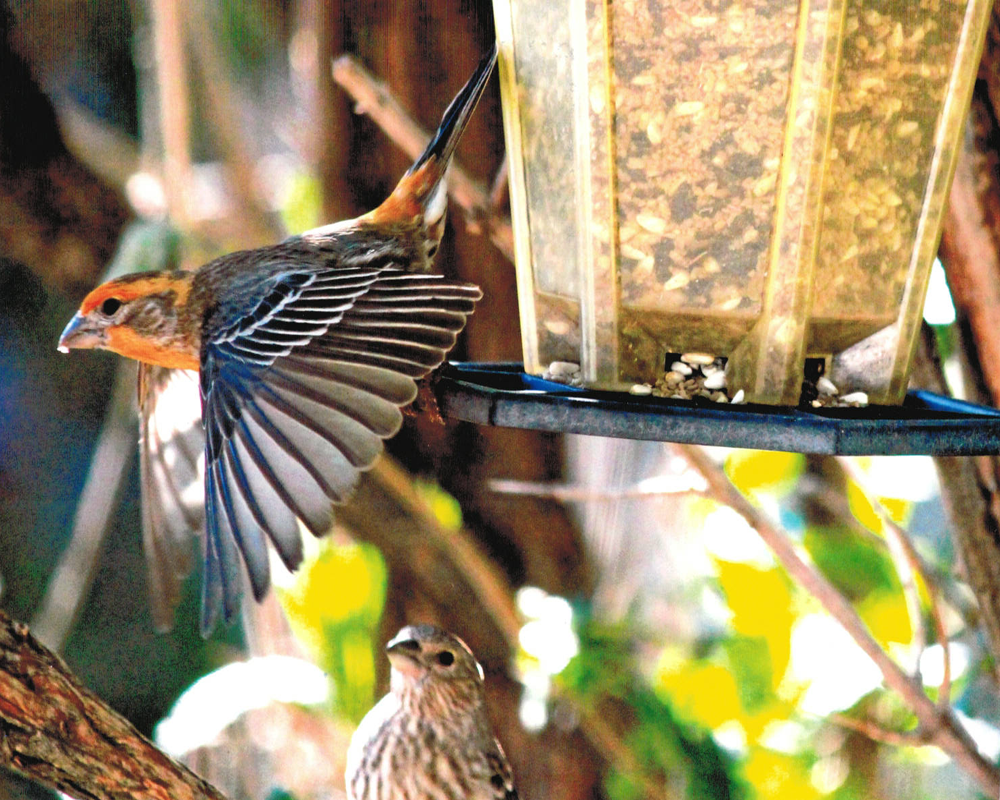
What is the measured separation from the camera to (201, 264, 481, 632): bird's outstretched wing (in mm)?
2602

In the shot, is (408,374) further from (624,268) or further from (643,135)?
(643,135)

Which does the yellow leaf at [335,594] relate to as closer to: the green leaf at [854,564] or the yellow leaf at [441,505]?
the yellow leaf at [441,505]

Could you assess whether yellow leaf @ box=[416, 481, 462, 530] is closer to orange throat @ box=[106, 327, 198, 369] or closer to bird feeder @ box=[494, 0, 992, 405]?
orange throat @ box=[106, 327, 198, 369]

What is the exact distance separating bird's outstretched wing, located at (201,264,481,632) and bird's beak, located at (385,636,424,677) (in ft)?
3.75

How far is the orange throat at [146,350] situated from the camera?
359cm

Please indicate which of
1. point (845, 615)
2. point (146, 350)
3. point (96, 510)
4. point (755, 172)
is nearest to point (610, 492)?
point (845, 615)

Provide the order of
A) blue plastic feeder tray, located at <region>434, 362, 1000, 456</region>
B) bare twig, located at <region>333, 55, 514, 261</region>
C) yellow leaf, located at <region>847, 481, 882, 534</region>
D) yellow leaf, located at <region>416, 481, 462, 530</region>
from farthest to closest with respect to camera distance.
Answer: yellow leaf, located at <region>416, 481, 462, 530</region> → yellow leaf, located at <region>847, 481, 882, 534</region> → bare twig, located at <region>333, 55, 514, 261</region> → blue plastic feeder tray, located at <region>434, 362, 1000, 456</region>

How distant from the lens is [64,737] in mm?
2381

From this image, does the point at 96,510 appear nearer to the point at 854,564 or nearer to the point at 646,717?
the point at 646,717

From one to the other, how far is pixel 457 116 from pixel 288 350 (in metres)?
0.90

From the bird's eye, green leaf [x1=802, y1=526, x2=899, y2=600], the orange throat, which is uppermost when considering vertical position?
the bird's eye

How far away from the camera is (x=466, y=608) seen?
503cm

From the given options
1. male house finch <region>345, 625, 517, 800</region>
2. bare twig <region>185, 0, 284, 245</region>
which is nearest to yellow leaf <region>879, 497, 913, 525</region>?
male house finch <region>345, 625, 517, 800</region>

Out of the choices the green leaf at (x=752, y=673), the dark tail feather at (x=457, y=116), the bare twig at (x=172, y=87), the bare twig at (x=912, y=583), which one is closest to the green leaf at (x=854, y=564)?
the green leaf at (x=752, y=673)
